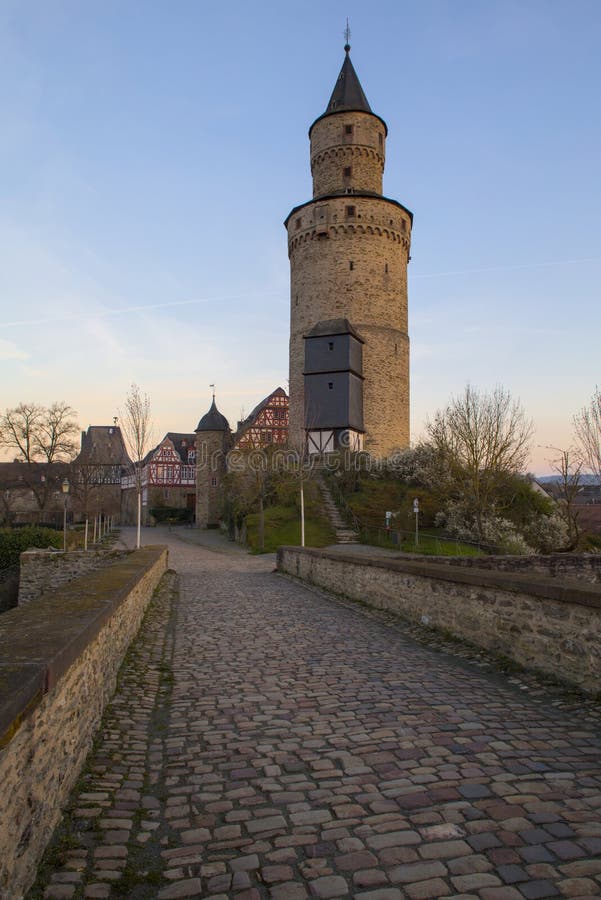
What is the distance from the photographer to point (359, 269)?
1663 inches

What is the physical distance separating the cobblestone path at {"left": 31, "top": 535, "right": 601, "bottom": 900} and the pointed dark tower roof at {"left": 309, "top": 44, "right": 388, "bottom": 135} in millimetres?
45523

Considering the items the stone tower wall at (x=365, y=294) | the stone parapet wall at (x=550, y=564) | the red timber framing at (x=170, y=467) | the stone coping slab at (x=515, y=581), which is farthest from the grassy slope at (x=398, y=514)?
the red timber framing at (x=170, y=467)

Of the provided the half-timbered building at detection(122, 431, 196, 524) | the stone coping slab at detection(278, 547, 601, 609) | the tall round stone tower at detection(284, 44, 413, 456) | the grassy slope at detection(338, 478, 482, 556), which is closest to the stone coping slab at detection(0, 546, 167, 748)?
the stone coping slab at detection(278, 547, 601, 609)

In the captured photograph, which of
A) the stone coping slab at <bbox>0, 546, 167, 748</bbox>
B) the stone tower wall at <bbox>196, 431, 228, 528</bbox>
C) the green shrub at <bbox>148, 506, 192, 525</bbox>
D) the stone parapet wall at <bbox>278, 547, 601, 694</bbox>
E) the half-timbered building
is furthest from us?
the half-timbered building

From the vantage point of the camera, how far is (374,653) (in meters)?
7.71

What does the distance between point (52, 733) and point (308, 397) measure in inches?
1511

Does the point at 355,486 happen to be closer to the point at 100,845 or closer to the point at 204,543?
the point at 204,543

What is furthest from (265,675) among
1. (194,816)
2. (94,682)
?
(194,816)

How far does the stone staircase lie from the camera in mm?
29281

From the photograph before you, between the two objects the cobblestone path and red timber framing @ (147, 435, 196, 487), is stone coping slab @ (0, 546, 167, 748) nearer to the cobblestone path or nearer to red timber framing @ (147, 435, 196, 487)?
the cobblestone path

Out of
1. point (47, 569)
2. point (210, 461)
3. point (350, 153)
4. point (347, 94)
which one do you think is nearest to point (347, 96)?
point (347, 94)

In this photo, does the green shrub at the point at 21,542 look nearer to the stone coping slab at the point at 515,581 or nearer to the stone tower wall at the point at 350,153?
the stone coping slab at the point at 515,581

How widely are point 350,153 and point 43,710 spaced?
153 feet

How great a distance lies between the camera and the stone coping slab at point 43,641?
2724 millimetres
